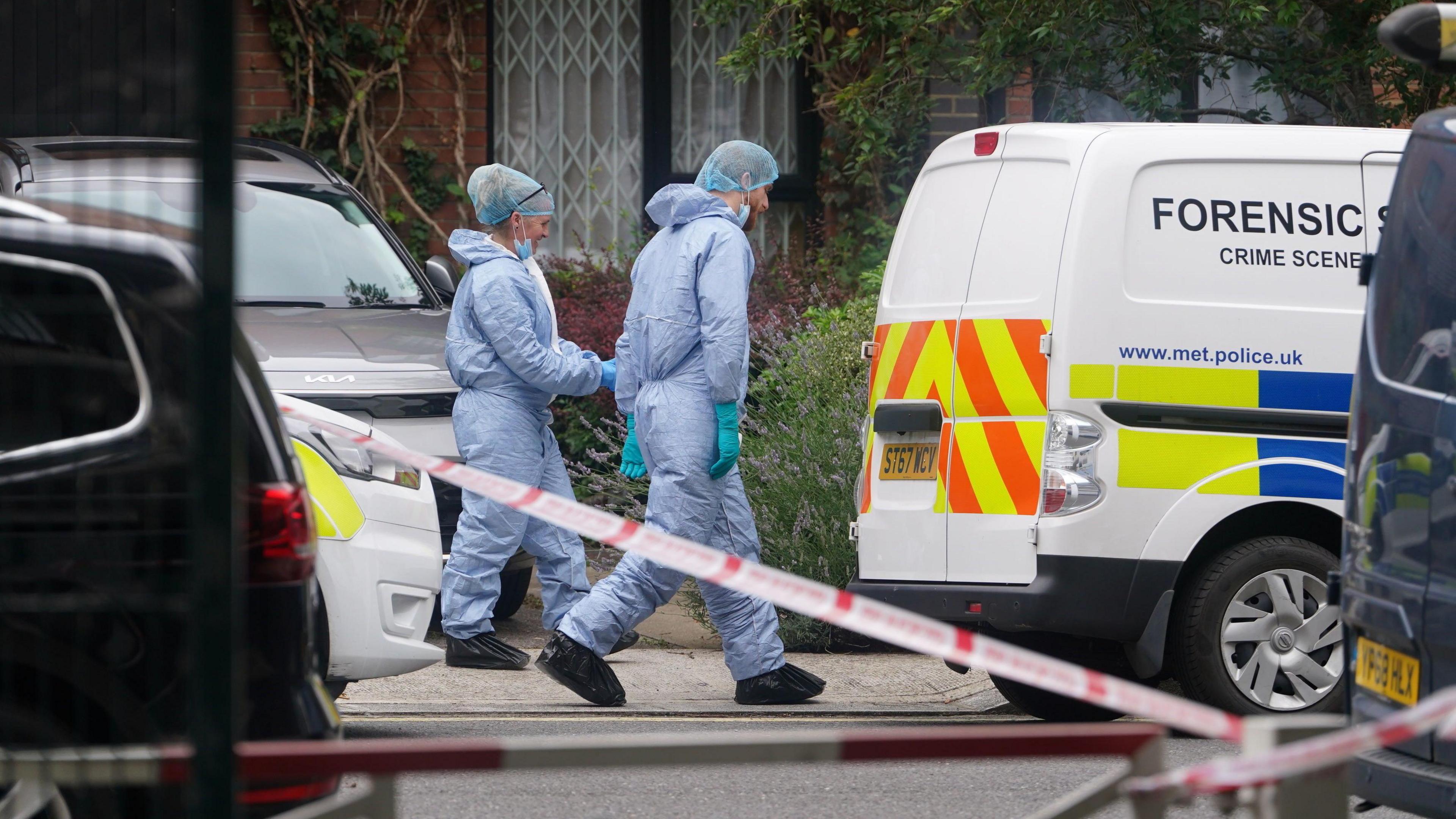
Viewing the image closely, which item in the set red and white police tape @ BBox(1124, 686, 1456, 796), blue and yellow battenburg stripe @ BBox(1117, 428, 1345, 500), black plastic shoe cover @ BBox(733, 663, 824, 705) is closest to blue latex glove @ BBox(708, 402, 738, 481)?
black plastic shoe cover @ BBox(733, 663, 824, 705)

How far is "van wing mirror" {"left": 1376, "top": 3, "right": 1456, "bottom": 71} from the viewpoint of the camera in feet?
13.5

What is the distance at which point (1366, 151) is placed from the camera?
6230 millimetres

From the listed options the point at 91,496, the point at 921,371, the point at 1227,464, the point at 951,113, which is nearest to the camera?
the point at 91,496

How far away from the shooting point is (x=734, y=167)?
724 cm

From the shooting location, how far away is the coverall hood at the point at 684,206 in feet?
22.7

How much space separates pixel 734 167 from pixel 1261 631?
2729 mm

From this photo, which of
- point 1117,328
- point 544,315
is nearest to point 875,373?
point 1117,328

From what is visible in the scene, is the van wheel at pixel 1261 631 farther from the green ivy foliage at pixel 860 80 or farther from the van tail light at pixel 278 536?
the green ivy foliage at pixel 860 80

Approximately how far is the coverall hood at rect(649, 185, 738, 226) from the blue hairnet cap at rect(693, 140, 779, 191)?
0.66 ft

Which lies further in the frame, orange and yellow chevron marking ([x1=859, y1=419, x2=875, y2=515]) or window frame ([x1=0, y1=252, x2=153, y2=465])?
orange and yellow chevron marking ([x1=859, y1=419, x2=875, y2=515])

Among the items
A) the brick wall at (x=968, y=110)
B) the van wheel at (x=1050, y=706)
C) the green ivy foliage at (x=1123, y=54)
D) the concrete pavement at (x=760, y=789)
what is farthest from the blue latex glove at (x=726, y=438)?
the brick wall at (x=968, y=110)

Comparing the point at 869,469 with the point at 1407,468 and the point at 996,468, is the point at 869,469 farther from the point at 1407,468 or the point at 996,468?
the point at 1407,468

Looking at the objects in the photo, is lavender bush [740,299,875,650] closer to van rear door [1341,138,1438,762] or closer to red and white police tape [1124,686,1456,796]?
van rear door [1341,138,1438,762]

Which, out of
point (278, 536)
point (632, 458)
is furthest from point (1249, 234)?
point (278, 536)
